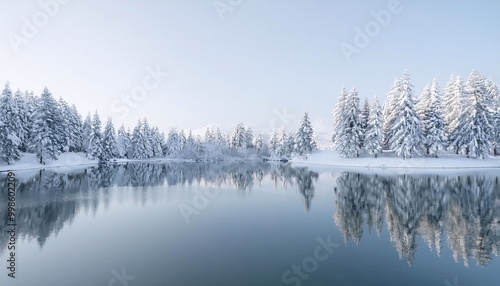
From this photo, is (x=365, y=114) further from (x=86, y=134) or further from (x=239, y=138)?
(x=86, y=134)

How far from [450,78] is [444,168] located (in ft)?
85.5

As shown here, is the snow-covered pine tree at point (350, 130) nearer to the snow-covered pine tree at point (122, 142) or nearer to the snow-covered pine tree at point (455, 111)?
the snow-covered pine tree at point (455, 111)

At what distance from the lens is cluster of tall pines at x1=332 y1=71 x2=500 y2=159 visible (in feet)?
188

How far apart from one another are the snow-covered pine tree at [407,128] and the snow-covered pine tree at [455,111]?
8.15 m

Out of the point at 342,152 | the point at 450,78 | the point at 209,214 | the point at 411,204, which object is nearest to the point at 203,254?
the point at 209,214

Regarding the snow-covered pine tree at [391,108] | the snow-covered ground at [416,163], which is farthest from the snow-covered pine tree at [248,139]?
the snow-covered pine tree at [391,108]

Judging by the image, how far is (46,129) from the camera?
6200 cm

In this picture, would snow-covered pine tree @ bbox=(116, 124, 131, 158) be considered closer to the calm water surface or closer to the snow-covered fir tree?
the snow-covered fir tree

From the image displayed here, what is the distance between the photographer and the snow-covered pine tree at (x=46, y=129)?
6119cm

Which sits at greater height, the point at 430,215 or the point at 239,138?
the point at 239,138

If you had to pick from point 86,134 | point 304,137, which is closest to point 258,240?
point 304,137

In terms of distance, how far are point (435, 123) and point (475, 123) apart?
7151 millimetres

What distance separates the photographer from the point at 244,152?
132 meters

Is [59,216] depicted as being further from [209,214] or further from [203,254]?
[203,254]
